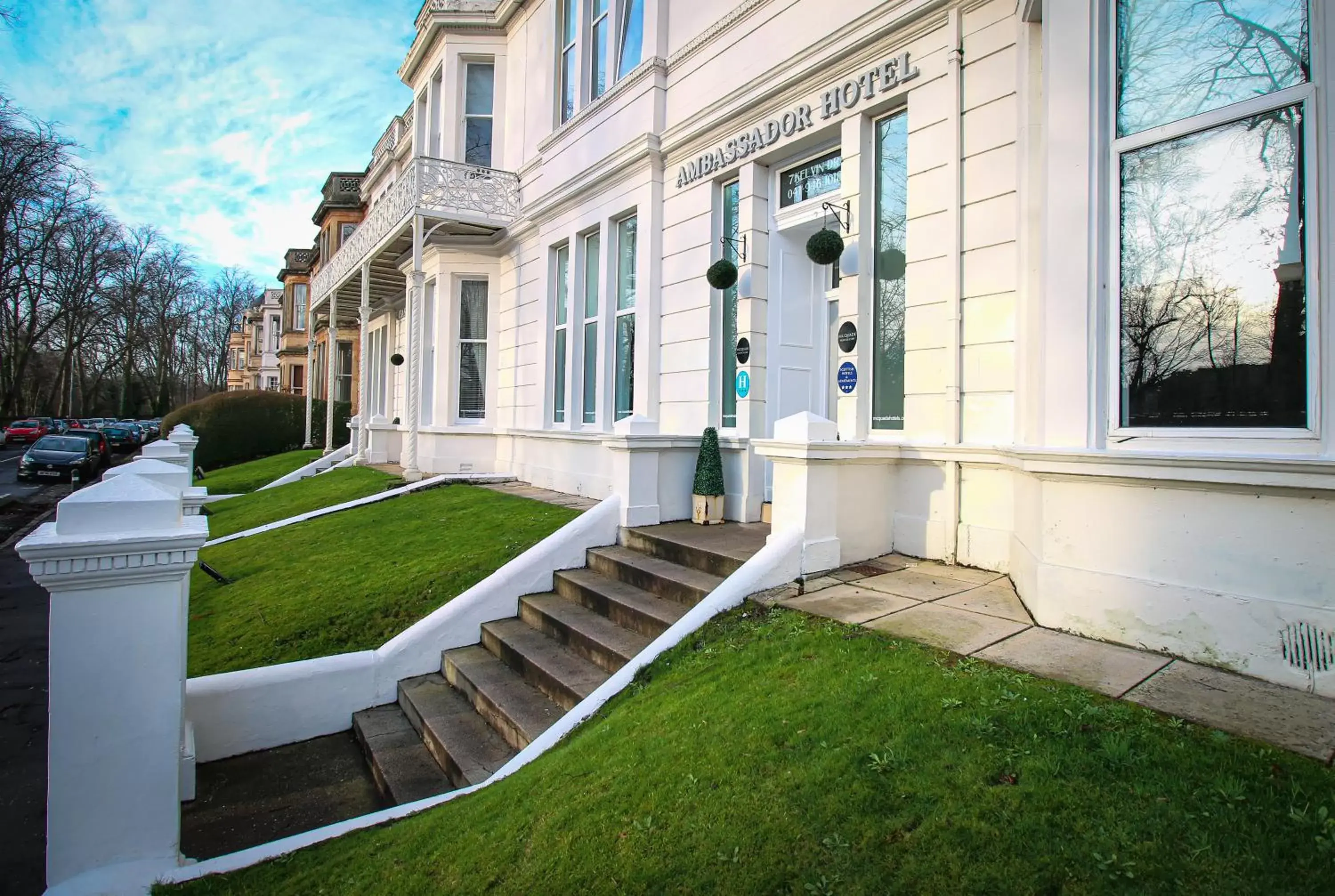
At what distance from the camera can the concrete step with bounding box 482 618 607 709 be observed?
4633mm

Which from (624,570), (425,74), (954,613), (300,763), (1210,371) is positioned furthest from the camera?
(425,74)

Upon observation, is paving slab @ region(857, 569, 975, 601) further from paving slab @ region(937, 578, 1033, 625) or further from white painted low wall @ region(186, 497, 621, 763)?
white painted low wall @ region(186, 497, 621, 763)

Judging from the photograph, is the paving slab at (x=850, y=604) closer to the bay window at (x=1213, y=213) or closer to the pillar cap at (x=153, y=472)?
the bay window at (x=1213, y=213)

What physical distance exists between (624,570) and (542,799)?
303 centimetres

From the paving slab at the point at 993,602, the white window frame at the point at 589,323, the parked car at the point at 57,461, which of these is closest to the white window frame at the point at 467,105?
the white window frame at the point at 589,323

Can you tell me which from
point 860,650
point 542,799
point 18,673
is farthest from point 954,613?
point 18,673

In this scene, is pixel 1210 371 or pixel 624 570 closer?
pixel 1210 371

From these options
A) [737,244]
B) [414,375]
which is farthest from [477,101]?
[737,244]

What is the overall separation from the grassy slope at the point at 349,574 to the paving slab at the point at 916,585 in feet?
12.2

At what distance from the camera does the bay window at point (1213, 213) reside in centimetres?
337

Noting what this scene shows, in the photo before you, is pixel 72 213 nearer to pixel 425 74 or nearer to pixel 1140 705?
pixel 425 74

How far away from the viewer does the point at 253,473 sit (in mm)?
20203

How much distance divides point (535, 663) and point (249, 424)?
2423 cm

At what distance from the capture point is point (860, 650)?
145 inches
